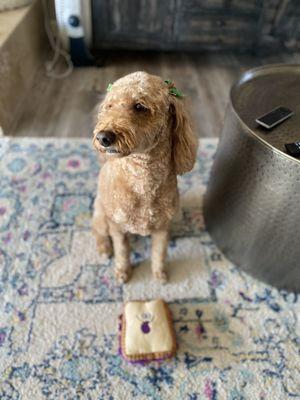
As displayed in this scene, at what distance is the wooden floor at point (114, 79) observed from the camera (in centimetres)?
188

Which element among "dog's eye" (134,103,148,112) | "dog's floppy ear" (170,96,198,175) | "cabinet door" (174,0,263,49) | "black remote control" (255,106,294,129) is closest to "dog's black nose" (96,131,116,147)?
"dog's eye" (134,103,148,112)

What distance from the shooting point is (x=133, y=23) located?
7.37ft

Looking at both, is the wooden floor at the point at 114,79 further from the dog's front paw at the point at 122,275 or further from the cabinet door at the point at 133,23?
the dog's front paw at the point at 122,275

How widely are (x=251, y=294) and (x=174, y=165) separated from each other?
609mm

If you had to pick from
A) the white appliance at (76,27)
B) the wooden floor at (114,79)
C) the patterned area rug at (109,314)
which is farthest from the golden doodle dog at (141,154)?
the white appliance at (76,27)

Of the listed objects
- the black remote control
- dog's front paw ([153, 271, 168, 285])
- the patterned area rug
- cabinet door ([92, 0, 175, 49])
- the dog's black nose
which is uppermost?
the dog's black nose

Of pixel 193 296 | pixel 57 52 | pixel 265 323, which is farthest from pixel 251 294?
pixel 57 52

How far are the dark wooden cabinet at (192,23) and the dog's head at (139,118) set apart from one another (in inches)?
66.8

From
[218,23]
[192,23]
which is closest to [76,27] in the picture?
[192,23]

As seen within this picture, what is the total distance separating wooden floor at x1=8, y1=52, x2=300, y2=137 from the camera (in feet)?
6.17

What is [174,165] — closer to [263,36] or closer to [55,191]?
[55,191]

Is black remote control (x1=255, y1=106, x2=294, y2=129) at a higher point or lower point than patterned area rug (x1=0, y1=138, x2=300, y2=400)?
higher

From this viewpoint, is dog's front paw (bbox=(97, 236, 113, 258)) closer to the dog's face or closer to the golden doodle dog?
the golden doodle dog

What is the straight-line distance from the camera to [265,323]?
1.11 metres
